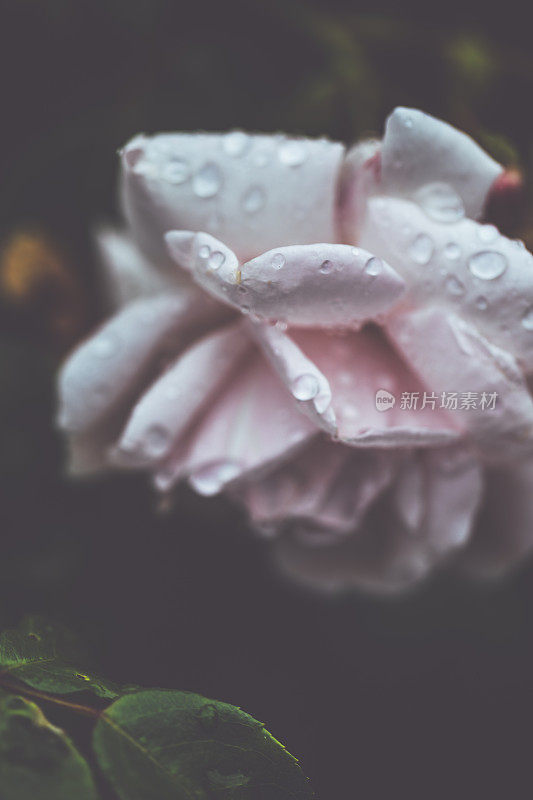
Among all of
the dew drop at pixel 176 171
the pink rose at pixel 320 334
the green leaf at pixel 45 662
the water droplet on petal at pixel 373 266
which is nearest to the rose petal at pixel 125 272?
the pink rose at pixel 320 334

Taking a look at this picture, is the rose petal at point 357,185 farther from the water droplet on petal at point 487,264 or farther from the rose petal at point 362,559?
the rose petal at point 362,559

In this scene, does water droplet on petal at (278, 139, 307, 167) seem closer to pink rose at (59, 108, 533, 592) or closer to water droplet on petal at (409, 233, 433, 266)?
pink rose at (59, 108, 533, 592)

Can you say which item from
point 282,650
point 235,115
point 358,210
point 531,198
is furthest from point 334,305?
point 282,650

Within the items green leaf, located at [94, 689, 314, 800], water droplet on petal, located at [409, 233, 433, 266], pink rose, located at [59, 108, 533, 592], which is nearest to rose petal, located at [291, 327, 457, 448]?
pink rose, located at [59, 108, 533, 592]

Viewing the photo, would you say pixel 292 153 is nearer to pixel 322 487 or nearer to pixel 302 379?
pixel 302 379

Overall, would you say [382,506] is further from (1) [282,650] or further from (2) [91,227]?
(2) [91,227]
